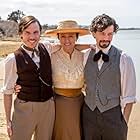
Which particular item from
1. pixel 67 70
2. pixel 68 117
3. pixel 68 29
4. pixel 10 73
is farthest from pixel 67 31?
pixel 68 117

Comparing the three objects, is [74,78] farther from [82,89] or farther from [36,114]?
[36,114]

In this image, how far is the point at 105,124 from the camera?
4168 millimetres

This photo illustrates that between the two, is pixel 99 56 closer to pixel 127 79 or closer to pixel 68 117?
pixel 127 79

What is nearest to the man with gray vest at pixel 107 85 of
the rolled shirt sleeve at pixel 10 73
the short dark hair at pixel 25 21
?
the short dark hair at pixel 25 21

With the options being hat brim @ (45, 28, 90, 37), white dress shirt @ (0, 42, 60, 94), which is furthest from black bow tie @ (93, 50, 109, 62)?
white dress shirt @ (0, 42, 60, 94)

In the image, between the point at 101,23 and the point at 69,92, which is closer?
the point at 101,23

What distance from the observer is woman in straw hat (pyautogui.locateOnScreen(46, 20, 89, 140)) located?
4.43m

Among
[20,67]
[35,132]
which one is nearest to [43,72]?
A: [20,67]

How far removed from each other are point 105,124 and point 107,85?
0.35 m

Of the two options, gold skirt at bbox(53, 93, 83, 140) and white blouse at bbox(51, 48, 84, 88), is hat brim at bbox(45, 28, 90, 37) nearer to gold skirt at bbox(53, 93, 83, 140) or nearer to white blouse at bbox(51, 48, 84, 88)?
white blouse at bbox(51, 48, 84, 88)

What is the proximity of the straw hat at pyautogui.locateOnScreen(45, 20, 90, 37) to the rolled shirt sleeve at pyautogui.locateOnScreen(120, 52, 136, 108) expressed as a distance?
57cm

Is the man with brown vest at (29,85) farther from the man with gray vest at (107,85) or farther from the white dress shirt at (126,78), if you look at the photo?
the white dress shirt at (126,78)

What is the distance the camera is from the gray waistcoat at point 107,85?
4.14 meters

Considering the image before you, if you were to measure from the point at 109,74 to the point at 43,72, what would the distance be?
2.01ft
